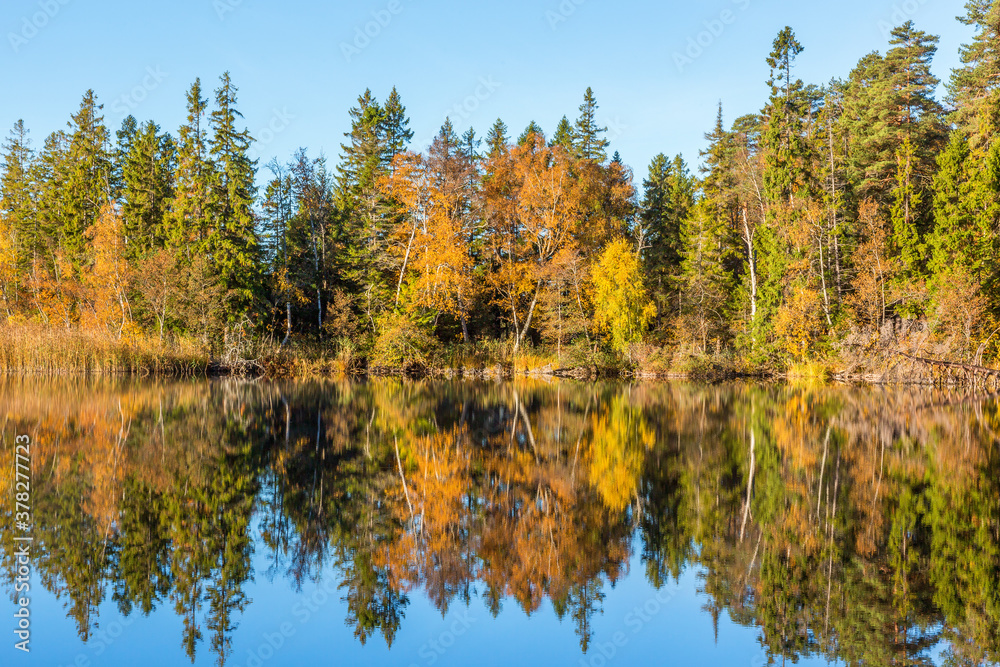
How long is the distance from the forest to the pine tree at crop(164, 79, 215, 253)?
133mm

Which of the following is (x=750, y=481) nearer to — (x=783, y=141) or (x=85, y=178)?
(x=783, y=141)

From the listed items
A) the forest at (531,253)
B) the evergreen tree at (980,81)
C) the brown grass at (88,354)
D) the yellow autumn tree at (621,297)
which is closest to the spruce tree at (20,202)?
the forest at (531,253)

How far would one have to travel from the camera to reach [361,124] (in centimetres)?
5006

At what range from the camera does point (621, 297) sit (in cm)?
3884

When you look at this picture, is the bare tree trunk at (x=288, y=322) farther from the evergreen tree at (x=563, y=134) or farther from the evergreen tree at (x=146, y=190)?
the evergreen tree at (x=563, y=134)

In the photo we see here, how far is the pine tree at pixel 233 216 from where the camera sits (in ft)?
134

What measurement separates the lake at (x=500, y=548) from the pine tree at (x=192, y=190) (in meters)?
29.0

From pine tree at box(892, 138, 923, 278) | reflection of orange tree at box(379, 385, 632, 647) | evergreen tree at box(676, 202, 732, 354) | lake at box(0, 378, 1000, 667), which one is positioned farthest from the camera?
evergreen tree at box(676, 202, 732, 354)

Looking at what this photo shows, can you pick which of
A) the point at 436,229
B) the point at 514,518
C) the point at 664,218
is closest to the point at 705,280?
the point at 664,218

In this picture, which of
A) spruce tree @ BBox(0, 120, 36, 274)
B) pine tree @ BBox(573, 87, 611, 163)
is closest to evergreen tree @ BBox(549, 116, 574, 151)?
pine tree @ BBox(573, 87, 611, 163)

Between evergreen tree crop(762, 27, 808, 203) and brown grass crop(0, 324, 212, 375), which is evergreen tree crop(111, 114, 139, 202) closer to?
brown grass crop(0, 324, 212, 375)

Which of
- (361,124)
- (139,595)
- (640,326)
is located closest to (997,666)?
(139,595)

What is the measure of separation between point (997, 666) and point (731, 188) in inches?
1715

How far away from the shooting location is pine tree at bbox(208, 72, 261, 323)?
40906mm
